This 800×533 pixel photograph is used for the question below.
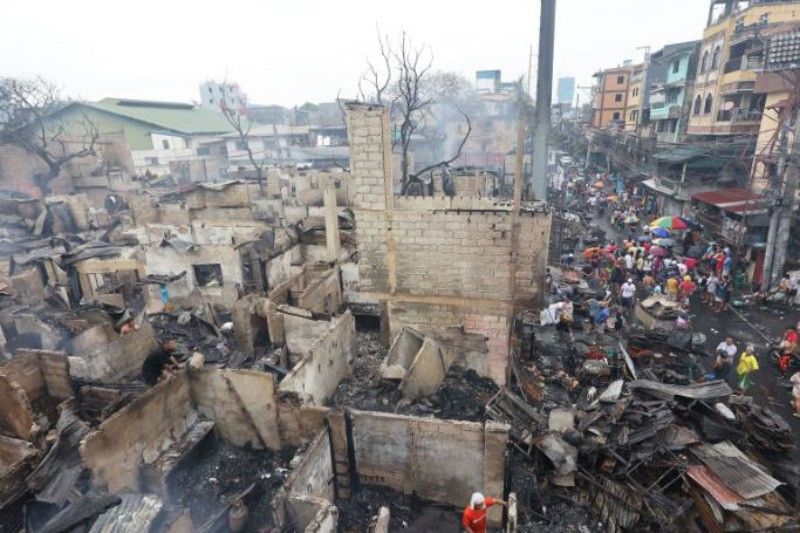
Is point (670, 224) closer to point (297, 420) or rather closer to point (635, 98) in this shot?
point (297, 420)

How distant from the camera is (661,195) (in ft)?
96.2

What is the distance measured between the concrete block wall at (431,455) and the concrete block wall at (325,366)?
4.91 ft

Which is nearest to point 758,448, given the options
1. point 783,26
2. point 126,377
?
point 126,377

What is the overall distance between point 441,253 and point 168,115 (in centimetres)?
4870

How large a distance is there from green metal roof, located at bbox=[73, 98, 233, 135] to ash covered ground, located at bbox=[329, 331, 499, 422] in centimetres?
4064

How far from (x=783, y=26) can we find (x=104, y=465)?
31205 millimetres

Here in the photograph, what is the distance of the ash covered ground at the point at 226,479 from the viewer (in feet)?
24.8

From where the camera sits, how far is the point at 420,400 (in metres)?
9.37

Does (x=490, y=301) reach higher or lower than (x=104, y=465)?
higher

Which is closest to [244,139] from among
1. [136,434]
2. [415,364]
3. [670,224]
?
[670,224]

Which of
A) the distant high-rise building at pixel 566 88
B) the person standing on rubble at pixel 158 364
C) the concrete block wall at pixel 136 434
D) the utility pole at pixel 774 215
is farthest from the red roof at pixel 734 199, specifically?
the distant high-rise building at pixel 566 88

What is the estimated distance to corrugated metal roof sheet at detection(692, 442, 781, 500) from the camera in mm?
6859

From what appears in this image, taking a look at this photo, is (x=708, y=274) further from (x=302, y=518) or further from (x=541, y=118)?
(x=302, y=518)

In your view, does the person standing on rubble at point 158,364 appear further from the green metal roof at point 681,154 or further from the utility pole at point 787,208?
the green metal roof at point 681,154
